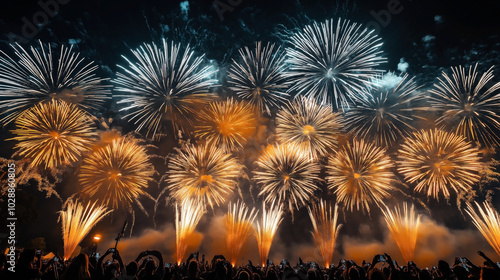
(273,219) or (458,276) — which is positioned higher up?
(273,219)

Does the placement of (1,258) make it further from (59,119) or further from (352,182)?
(352,182)

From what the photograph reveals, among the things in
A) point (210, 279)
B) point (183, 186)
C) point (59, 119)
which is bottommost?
point (210, 279)

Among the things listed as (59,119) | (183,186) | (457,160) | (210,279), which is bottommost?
(210,279)

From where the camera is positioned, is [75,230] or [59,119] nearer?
[59,119]

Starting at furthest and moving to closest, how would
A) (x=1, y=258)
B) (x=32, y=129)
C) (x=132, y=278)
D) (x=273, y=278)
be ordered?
(x=32, y=129)
(x=1, y=258)
(x=273, y=278)
(x=132, y=278)

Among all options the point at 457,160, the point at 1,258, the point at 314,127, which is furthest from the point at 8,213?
the point at 457,160

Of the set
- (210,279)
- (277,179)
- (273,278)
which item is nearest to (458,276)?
(273,278)

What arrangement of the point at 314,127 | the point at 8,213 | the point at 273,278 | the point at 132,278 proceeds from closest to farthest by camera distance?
the point at 132,278 → the point at 273,278 → the point at 314,127 → the point at 8,213

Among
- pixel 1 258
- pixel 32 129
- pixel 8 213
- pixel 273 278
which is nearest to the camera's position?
pixel 273 278

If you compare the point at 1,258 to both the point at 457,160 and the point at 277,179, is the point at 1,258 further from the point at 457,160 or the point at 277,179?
the point at 457,160
